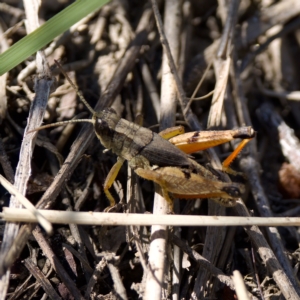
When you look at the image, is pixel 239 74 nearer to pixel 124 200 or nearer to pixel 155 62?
pixel 155 62

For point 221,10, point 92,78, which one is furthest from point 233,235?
point 221,10

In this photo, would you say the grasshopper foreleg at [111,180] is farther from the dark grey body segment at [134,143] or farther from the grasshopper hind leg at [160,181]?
the grasshopper hind leg at [160,181]

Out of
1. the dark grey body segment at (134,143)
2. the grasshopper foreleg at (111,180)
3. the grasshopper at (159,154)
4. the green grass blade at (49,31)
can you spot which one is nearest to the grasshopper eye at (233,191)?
the grasshopper at (159,154)

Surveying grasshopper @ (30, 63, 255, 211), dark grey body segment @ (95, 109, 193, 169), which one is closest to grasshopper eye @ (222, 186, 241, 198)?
grasshopper @ (30, 63, 255, 211)

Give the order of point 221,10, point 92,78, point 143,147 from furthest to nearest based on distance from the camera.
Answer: point 221,10, point 92,78, point 143,147

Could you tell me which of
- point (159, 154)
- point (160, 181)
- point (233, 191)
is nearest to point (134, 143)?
point (159, 154)

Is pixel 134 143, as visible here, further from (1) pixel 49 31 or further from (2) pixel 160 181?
(1) pixel 49 31
